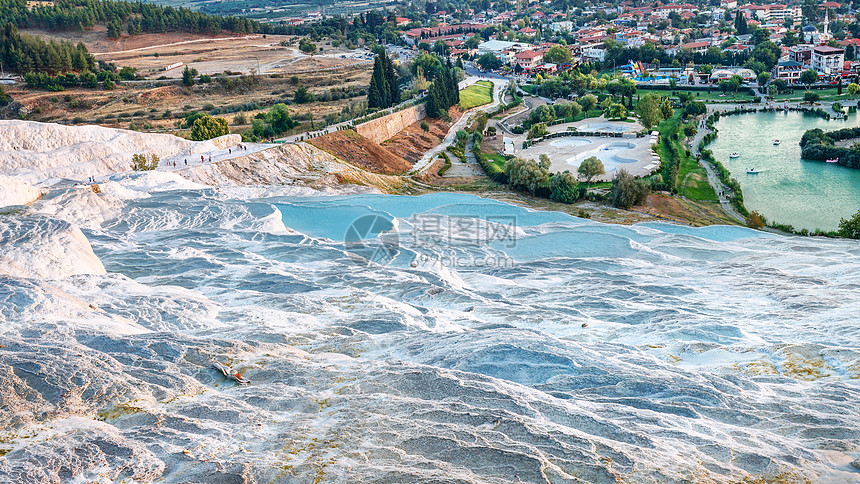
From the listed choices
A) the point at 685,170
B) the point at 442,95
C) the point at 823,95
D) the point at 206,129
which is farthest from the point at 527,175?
the point at 823,95

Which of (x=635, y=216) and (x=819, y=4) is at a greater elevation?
(x=819, y=4)

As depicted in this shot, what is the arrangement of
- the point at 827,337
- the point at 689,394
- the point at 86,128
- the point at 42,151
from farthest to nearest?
the point at 86,128, the point at 42,151, the point at 827,337, the point at 689,394

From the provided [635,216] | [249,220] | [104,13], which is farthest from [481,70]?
[249,220]

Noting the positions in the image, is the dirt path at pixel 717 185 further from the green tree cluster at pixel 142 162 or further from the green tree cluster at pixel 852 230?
the green tree cluster at pixel 142 162

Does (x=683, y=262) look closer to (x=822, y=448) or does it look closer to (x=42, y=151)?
(x=822, y=448)

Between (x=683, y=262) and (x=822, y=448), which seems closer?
(x=822, y=448)

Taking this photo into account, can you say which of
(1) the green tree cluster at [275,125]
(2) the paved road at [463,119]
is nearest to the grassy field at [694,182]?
(2) the paved road at [463,119]
